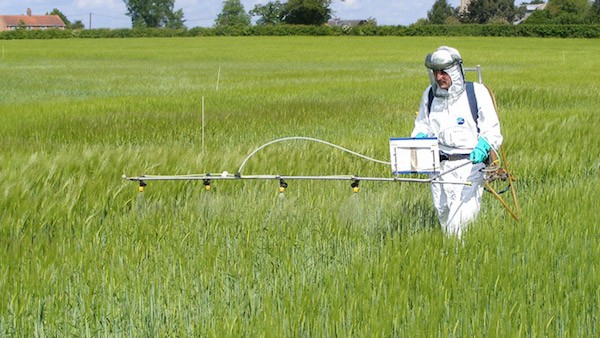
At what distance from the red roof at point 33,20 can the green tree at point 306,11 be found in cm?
6197

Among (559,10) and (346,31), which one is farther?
(559,10)

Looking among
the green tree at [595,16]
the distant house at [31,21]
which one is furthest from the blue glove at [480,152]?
the distant house at [31,21]

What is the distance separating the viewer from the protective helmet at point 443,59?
14.8ft

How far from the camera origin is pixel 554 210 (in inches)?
190

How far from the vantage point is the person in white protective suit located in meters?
4.60

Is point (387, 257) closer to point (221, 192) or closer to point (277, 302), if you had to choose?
point (277, 302)

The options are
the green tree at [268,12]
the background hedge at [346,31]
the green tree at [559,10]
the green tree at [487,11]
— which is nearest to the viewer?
the background hedge at [346,31]

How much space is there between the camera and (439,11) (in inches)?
5276

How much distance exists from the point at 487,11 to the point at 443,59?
362 ft

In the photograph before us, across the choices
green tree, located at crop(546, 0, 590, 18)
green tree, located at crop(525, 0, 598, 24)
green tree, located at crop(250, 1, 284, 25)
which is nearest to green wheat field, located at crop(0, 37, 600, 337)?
green tree, located at crop(525, 0, 598, 24)

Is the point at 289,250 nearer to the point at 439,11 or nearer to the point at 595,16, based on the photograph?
the point at 595,16

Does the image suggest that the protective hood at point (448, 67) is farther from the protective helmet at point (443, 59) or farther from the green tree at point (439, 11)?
the green tree at point (439, 11)

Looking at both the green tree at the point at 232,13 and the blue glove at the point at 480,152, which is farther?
the green tree at the point at 232,13

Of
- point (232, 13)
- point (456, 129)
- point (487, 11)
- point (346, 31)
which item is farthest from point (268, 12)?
point (456, 129)
